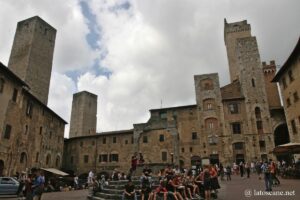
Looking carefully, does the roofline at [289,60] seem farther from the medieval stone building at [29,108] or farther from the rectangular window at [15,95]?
the rectangular window at [15,95]

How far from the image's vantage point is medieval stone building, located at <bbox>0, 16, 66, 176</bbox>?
22.5 m

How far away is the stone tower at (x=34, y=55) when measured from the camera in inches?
1494

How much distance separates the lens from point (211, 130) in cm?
3522

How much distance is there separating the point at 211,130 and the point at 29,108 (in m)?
24.6

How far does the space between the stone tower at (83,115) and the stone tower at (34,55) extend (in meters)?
12.5

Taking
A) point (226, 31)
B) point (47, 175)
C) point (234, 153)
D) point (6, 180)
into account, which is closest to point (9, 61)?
point (47, 175)

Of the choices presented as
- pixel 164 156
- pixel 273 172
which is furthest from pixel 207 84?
pixel 273 172

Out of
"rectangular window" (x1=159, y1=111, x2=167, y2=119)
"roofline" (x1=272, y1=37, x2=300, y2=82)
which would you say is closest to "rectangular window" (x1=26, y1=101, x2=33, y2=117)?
"rectangular window" (x1=159, y1=111, x2=167, y2=119)

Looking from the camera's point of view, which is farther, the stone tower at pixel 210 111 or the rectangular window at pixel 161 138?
the rectangular window at pixel 161 138

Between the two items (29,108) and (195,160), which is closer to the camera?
(29,108)

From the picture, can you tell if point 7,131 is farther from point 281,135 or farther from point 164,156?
point 281,135

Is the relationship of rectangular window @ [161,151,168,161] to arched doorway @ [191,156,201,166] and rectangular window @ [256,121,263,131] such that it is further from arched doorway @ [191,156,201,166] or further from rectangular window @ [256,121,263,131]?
rectangular window @ [256,121,263,131]

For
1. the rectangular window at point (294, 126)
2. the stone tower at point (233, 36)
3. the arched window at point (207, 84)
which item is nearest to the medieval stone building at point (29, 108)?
the arched window at point (207, 84)

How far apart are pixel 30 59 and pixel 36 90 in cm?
505
